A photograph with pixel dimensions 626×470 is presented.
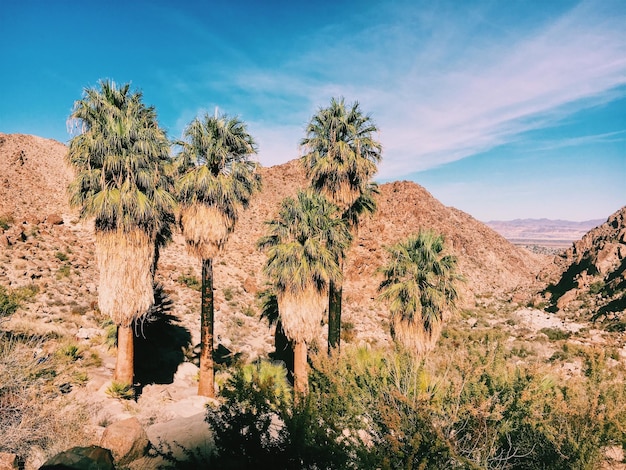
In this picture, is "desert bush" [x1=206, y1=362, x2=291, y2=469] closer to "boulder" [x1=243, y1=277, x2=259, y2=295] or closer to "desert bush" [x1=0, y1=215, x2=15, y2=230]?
"boulder" [x1=243, y1=277, x2=259, y2=295]

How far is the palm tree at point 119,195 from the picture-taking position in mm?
11664

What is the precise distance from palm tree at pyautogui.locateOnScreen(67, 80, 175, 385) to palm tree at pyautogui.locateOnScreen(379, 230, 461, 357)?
31.9ft

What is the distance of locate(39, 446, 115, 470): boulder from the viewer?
284 inches

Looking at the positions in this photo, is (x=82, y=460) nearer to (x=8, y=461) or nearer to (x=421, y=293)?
(x=8, y=461)

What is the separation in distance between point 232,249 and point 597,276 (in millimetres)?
44103

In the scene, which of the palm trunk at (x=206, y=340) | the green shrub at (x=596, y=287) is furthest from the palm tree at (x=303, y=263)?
the green shrub at (x=596, y=287)

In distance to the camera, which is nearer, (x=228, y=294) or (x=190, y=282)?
(x=190, y=282)

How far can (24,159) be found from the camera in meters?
53.4

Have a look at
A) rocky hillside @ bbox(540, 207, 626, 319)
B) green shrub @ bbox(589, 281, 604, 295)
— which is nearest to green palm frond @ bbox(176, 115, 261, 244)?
rocky hillside @ bbox(540, 207, 626, 319)

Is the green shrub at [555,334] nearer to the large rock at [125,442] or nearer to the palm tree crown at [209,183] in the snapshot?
the palm tree crown at [209,183]

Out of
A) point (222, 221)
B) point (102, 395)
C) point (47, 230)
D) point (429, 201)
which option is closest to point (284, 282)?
point (222, 221)

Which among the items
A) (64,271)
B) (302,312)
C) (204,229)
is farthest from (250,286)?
(204,229)

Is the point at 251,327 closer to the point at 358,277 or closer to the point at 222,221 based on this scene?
the point at 222,221

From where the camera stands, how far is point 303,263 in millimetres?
13633
